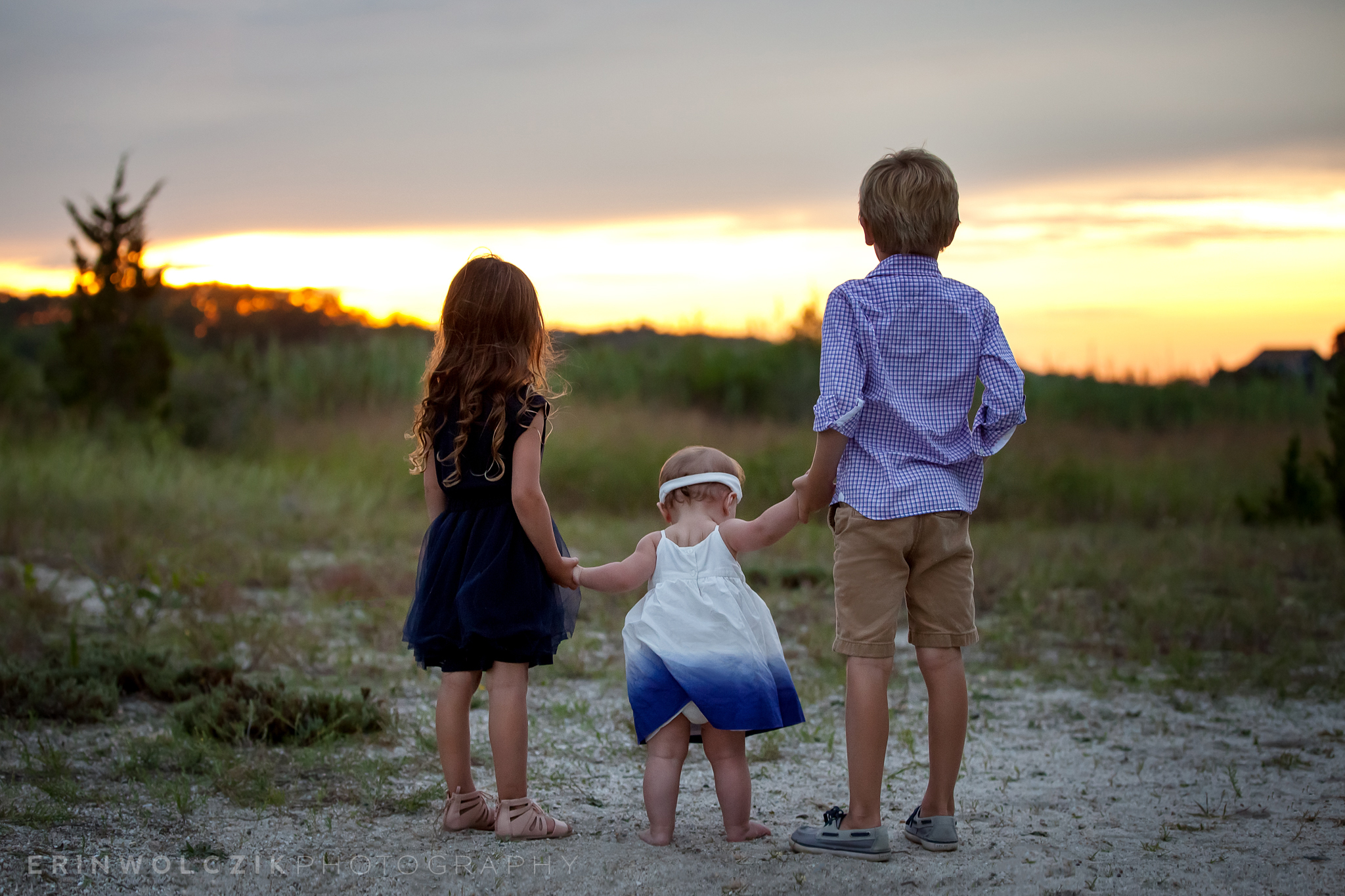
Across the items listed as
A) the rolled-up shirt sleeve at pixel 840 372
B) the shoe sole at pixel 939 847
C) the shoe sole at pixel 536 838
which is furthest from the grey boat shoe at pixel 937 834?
the rolled-up shirt sleeve at pixel 840 372

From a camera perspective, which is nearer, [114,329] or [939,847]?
[939,847]

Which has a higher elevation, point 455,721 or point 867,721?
point 867,721

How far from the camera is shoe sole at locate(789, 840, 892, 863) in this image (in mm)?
2773

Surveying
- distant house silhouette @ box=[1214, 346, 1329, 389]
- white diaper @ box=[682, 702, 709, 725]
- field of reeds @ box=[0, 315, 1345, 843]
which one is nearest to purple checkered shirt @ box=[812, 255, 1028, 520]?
white diaper @ box=[682, 702, 709, 725]

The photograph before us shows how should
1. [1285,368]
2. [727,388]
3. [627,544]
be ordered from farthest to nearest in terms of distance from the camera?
1. [1285,368]
2. [727,388]
3. [627,544]

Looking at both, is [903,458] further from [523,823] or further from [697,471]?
[523,823]

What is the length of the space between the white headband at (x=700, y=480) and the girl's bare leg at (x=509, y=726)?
24.8 inches

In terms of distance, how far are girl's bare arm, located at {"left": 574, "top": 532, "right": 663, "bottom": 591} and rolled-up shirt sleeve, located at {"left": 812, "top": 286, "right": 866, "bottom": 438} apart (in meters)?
0.58

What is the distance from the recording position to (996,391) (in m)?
2.79

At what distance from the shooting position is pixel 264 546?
28.1ft

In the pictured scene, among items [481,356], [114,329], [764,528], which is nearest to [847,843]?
[764,528]

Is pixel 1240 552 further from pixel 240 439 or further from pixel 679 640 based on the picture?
pixel 240 439

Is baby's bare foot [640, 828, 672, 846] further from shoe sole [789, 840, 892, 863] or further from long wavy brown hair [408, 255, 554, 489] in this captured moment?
long wavy brown hair [408, 255, 554, 489]

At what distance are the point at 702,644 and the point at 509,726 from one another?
59 cm
